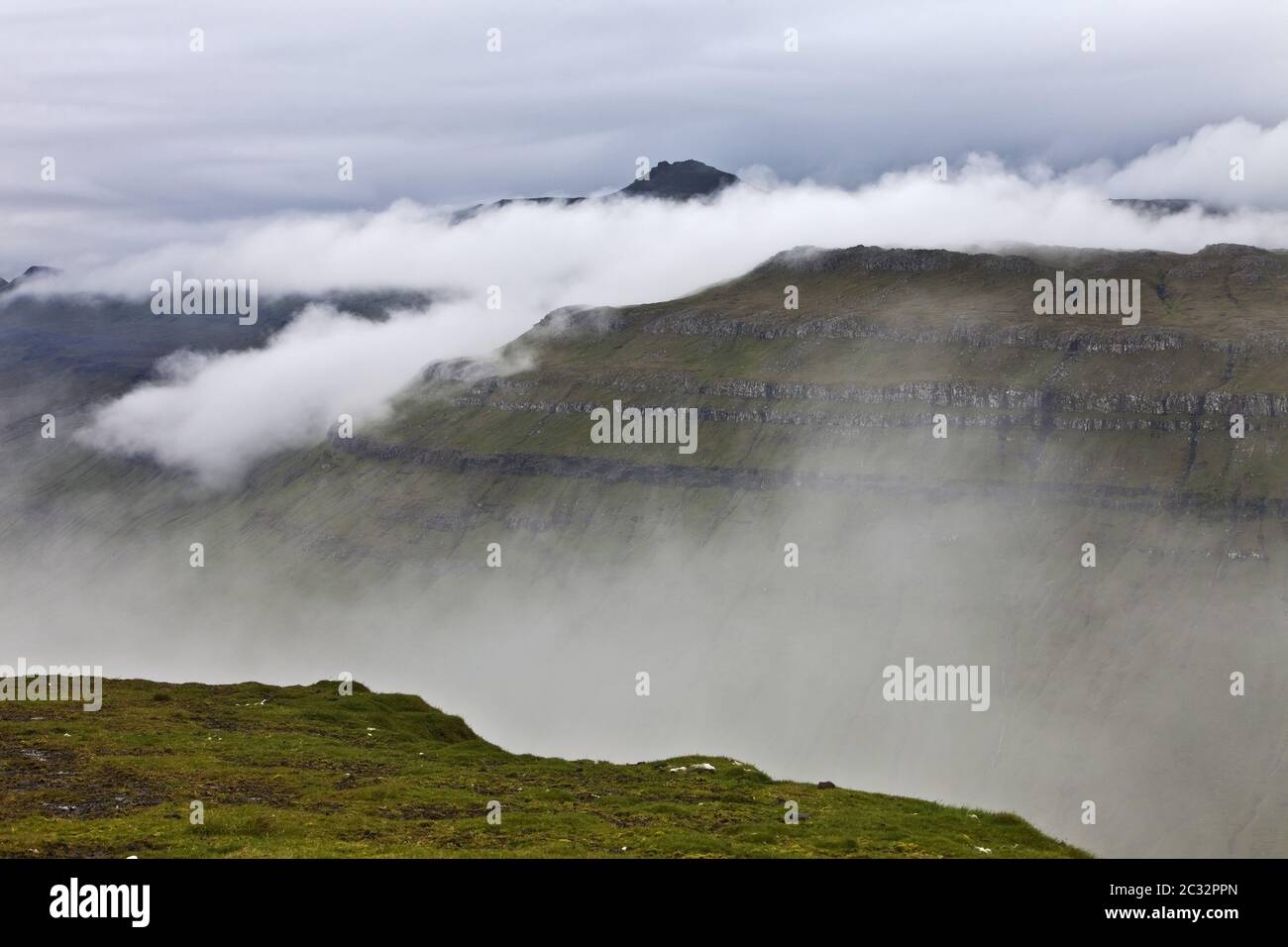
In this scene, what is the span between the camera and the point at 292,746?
217 ft

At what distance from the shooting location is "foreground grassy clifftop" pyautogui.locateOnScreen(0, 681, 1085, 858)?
141 feet

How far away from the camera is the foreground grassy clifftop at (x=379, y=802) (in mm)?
42906

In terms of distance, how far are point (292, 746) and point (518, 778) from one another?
46.6 feet

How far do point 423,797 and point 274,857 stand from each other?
46.1ft

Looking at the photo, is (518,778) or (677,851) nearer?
(677,851)

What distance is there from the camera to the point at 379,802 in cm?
5141
